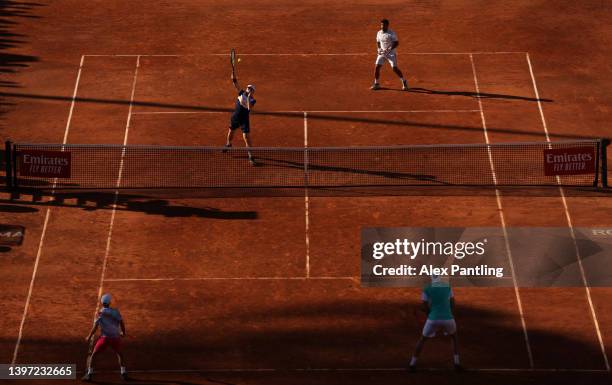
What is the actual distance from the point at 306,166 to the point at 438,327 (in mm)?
9687

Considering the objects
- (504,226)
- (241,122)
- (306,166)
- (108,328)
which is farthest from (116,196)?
(504,226)

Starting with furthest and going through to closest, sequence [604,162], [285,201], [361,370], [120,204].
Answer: [604,162]
[285,201]
[120,204]
[361,370]

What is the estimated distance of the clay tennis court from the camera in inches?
1159

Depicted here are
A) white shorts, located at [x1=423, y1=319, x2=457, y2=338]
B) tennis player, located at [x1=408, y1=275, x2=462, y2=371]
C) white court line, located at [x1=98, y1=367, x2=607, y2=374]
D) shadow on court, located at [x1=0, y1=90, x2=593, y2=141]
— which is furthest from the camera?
shadow on court, located at [x1=0, y1=90, x2=593, y2=141]

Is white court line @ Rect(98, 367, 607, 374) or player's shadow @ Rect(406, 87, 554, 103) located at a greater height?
player's shadow @ Rect(406, 87, 554, 103)

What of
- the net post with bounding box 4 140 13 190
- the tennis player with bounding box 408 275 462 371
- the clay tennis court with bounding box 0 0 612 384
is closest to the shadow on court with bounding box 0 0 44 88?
the clay tennis court with bounding box 0 0 612 384

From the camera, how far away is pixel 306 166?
3666cm

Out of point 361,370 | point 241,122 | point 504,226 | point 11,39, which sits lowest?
point 361,370

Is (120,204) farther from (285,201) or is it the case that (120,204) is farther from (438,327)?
(438,327)

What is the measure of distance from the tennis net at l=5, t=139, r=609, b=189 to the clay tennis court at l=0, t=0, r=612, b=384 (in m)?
0.66

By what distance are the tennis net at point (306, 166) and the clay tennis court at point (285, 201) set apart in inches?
26.1

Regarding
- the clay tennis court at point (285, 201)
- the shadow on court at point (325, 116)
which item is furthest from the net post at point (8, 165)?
the shadow on court at point (325, 116)

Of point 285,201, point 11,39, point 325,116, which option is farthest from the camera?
point 11,39

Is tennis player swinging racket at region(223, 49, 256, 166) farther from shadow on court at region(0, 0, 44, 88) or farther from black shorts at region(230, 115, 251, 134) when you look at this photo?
shadow on court at region(0, 0, 44, 88)
